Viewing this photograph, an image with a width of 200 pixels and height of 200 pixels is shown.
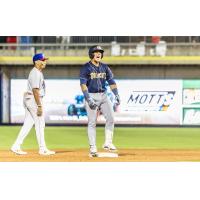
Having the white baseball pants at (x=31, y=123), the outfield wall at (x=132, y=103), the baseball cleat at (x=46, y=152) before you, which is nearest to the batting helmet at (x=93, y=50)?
the outfield wall at (x=132, y=103)

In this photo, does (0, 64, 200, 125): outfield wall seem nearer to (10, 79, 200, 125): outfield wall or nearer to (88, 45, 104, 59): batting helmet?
(10, 79, 200, 125): outfield wall

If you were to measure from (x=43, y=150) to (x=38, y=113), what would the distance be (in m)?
0.54

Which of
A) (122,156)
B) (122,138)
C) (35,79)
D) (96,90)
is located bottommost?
(122,156)

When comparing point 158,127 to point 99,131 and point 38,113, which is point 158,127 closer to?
point 99,131

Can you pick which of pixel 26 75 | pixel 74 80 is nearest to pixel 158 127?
pixel 74 80

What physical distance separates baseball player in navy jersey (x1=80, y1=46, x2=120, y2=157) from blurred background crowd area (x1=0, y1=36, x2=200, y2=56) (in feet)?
0.92

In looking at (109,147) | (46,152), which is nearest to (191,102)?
(109,147)

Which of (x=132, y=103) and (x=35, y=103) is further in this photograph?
(x=132, y=103)

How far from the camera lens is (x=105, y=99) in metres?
7.90

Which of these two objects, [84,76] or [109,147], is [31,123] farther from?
[109,147]

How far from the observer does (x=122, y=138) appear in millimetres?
7770

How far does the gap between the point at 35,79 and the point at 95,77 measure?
2.78 feet

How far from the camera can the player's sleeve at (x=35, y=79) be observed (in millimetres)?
7836

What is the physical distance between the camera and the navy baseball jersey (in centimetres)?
779
